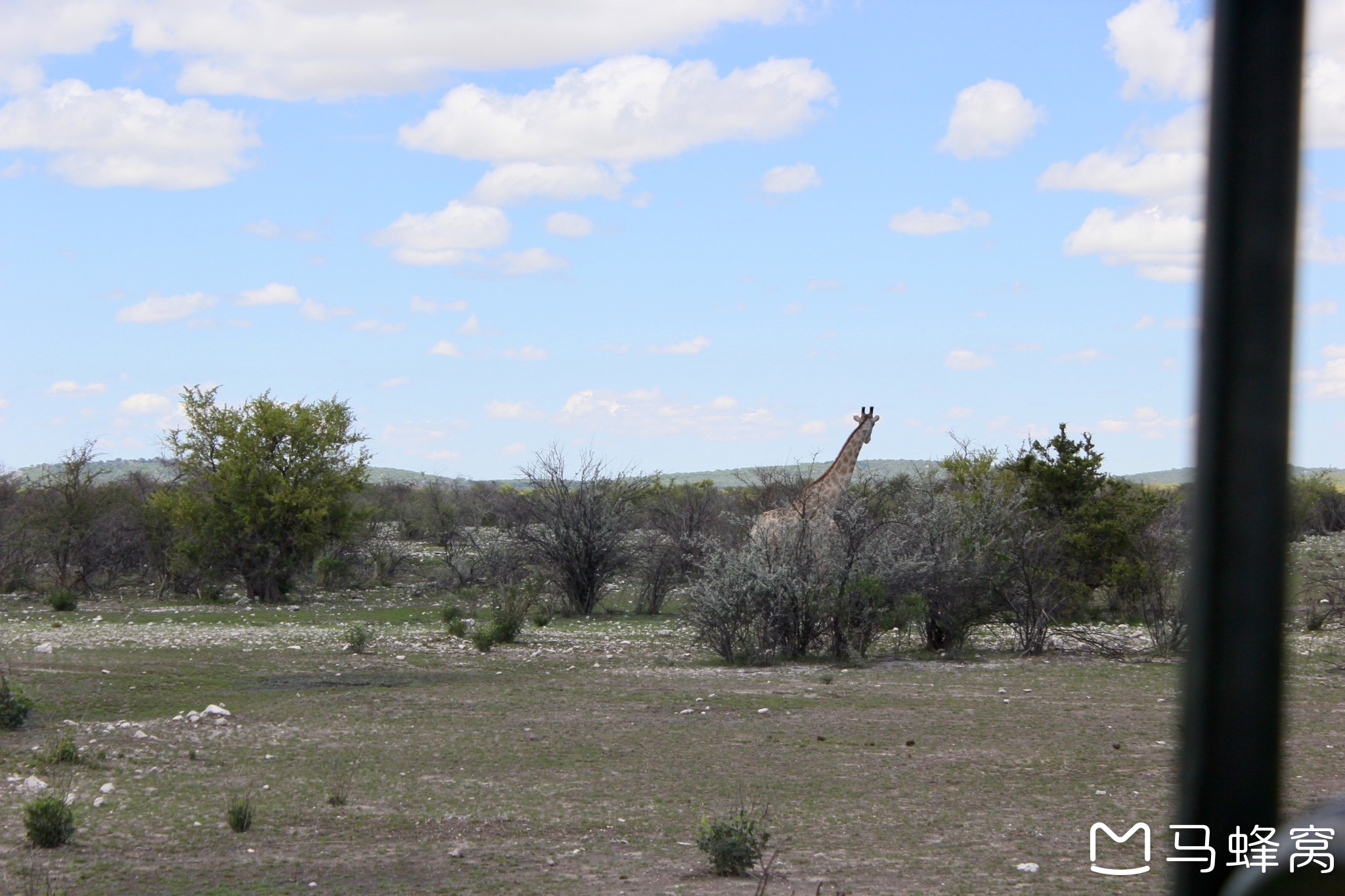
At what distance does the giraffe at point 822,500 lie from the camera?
720 inches

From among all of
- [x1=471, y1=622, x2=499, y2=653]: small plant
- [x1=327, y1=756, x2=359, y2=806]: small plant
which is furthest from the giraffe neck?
[x1=327, y1=756, x2=359, y2=806]: small plant

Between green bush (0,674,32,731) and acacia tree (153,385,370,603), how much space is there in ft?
51.0

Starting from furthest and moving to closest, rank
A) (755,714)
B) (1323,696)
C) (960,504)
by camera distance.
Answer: (960,504) < (1323,696) < (755,714)

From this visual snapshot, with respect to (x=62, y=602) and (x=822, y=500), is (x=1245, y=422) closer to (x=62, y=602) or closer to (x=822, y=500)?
(x=822, y=500)

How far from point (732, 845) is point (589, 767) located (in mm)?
3130

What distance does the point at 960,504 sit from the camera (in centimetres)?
1850

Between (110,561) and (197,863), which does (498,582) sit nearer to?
(110,561)

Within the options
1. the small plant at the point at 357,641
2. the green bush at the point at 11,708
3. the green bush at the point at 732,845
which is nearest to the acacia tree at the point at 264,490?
the small plant at the point at 357,641

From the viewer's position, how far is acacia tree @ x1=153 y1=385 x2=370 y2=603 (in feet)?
87.1

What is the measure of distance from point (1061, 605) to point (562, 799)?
11.0m

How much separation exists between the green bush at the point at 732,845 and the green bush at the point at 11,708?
694cm

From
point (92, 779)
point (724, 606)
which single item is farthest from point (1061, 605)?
point (92, 779)

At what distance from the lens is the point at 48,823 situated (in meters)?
6.84

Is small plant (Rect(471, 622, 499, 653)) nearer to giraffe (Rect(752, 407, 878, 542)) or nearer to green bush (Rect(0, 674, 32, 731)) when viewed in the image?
giraffe (Rect(752, 407, 878, 542))
